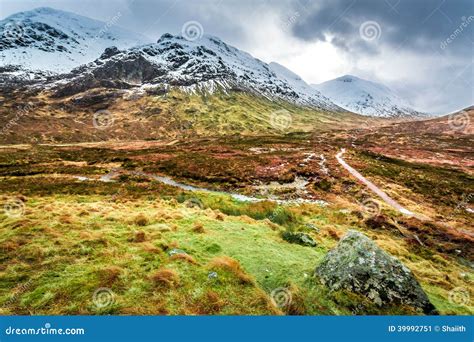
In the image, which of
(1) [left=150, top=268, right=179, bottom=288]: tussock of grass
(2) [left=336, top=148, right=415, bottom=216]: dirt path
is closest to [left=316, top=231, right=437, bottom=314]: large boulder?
(1) [left=150, top=268, right=179, bottom=288]: tussock of grass

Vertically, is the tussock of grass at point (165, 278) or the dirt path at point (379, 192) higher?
the dirt path at point (379, 192)

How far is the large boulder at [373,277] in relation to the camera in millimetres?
10016

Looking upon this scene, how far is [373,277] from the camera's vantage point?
10.3m

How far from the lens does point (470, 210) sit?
33.0 metres

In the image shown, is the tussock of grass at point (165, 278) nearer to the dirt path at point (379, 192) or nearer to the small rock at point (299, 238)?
the small rock at point (299, 238)

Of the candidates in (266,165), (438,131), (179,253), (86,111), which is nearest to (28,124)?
(86,111)

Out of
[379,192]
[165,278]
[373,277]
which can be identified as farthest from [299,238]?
[379,192]

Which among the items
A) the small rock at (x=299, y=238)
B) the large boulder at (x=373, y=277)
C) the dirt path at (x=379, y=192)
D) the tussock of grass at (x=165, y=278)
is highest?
the dirt path at (x=379, y=192)

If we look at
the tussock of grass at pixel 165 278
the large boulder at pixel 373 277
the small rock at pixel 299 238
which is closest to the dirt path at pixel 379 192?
the small rock at pixel 299 238

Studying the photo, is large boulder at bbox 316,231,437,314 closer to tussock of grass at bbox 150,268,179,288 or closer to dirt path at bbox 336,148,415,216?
tussock of grass at bbox 150,268,179,288

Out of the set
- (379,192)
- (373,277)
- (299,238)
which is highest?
(379,192)

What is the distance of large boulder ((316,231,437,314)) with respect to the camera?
10.0 meters

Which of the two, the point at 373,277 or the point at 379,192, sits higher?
the point at 379,192

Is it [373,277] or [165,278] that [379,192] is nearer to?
[373,277]
